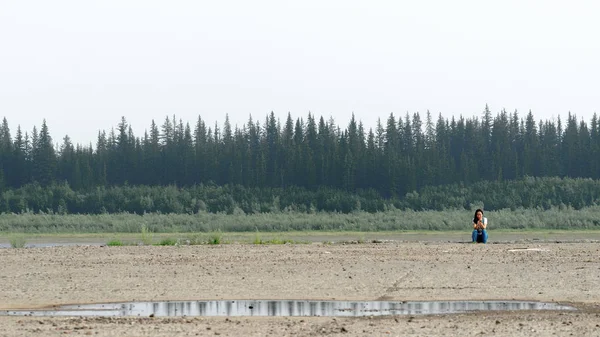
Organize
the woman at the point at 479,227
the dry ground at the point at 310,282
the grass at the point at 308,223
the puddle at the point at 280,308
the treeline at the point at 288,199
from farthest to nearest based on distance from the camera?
1. the treeline at the point at 288,199
2. the grass at the point at 308,223
3. the woman at the point at 479,227
4. the puddle at the point at 280,308
5. the dry ground at the point at 310,282

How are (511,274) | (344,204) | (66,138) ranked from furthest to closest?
(66,138)
(344,204)
(511,274)

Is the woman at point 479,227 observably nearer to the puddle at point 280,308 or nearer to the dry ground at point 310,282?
the dry ground at point 310,282

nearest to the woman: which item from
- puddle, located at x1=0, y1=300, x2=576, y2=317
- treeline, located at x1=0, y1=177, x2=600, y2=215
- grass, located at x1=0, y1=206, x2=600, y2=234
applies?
puddle, located at x1=0, y1=300, x2=576, y2=317

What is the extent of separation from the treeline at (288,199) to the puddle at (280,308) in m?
63.9

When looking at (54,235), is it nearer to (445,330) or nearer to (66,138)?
(445,330)

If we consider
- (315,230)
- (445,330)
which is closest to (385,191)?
(315,230)

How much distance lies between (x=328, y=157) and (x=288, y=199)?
929 centimetres

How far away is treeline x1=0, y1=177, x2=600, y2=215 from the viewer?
84188 mm

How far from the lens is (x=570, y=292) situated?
18.1 metres

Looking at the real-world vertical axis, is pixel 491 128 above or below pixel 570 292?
above

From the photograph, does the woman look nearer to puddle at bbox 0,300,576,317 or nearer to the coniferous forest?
puddle at bbox 0,300,576,317

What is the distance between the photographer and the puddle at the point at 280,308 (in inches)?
622

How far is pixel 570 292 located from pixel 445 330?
206 inches

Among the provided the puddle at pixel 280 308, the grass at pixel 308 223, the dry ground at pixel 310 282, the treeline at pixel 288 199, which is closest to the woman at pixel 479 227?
the dry ground at pixel 310 282
